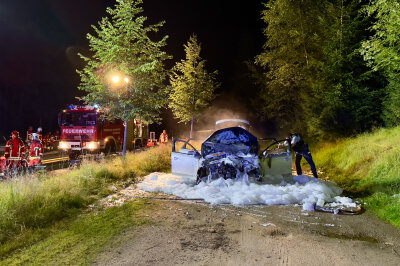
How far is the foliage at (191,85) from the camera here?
17.3 meters

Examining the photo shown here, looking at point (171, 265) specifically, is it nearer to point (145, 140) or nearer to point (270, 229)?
point (270, 229)

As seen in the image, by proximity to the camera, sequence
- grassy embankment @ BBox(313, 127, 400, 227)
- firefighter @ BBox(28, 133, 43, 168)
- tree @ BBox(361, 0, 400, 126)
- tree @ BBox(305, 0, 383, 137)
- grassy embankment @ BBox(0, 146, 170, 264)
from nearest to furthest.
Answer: grassy embankment @ BBox(0, 146, 170, 264) → grassy embankment @ BBox(313, 127, 400, 227) → tree @ BBox(361, 0, 400, 126) → firefighter @ BBox(28, 133, 43, 168) → tree @ BBox(305, 0, 383, 137)

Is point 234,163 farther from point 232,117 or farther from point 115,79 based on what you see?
point 232,117

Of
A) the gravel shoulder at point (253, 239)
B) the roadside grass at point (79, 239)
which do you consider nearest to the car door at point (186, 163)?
the gravel shoulder at point (253, 239)

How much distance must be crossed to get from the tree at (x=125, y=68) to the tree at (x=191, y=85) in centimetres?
671

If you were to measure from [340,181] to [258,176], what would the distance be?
3367 mm

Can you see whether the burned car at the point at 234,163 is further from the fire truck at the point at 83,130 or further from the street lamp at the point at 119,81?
the fire truck at the point at 83,130

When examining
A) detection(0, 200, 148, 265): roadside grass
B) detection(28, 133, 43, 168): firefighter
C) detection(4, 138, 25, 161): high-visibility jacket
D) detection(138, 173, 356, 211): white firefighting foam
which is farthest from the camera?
detection(28, 133, 43, 168): firefighter

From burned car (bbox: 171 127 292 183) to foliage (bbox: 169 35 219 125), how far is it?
9.75 metres

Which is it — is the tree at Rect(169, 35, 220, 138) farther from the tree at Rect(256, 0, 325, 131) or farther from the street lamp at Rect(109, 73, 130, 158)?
the street lamp at Rect(109, 73, 130, 158)

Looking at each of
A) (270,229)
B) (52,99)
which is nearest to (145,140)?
(270,229)

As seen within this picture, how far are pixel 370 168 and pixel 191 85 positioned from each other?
11.5 metres

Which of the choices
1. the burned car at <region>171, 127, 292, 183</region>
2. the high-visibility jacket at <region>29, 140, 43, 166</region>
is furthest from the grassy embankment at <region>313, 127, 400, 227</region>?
the high-visibility jacket at <region>29, 140, 43, 166</region>

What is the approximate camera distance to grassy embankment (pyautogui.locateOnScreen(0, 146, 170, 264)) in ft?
11.6
